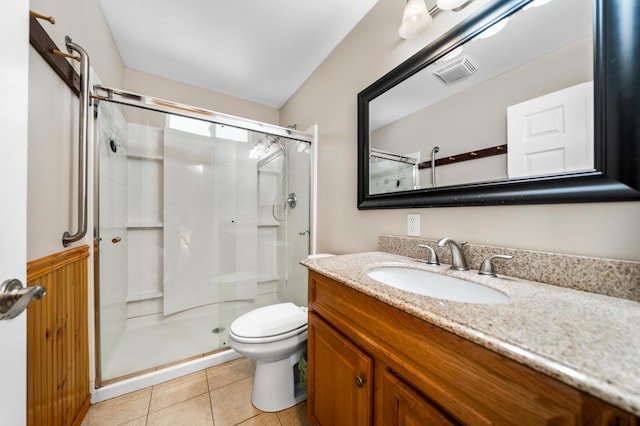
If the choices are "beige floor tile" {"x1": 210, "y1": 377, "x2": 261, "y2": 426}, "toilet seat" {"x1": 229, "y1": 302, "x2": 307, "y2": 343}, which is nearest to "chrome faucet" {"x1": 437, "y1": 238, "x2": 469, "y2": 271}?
"toilet seat" {"x1": 229, "y1": 302, "x2": 307, "y2": 343}

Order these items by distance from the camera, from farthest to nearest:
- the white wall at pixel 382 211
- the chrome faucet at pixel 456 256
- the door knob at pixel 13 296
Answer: the chrome faucet at pixel 456 256
the white wall at pixel 382 211
the door knob at pixel 13 296

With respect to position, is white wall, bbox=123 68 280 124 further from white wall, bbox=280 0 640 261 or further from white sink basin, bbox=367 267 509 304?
white sink basin, bbox=367 267 509 304

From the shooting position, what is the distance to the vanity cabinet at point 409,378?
0.35 metres

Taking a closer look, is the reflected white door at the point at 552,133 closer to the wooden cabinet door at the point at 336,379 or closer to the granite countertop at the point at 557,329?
the granite countertop at the point at 557,329

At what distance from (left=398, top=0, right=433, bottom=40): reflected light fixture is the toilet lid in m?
1.60

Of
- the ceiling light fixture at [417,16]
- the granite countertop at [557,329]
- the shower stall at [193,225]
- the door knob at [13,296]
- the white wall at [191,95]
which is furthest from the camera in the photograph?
the white wall at [191,95]

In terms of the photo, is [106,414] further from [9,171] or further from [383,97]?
[383,97]

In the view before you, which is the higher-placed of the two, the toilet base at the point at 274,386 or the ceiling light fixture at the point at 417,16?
the ceiling light fixture at the point at 417,16

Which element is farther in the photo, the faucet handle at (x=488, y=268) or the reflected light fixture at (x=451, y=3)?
the reflected light fixture at (x=451, y=3)

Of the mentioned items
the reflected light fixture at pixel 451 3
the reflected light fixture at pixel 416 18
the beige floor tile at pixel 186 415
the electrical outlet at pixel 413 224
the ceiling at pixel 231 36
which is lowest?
the beige floor tile at pixel 186 415

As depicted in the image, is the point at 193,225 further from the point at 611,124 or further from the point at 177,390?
the point at 611,124

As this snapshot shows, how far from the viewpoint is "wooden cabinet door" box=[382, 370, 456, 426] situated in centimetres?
52

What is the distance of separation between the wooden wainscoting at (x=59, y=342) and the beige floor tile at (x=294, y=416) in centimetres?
94

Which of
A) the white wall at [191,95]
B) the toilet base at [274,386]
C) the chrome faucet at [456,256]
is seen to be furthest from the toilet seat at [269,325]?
the white wall at [191,95]
